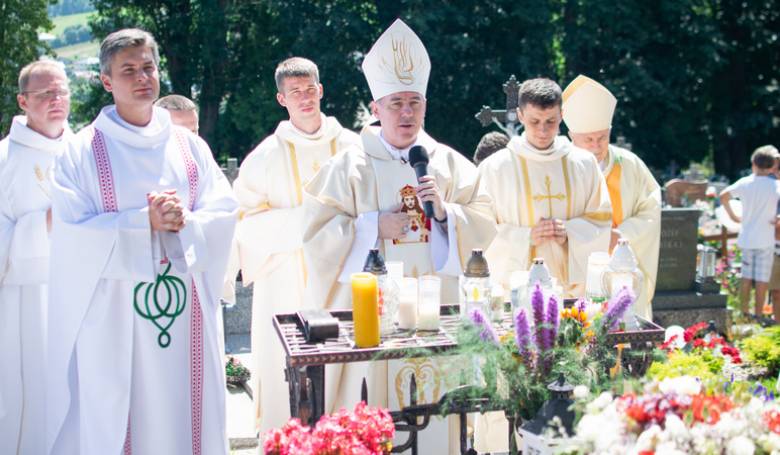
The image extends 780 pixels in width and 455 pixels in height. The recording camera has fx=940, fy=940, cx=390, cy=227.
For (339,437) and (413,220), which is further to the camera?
(413,220)

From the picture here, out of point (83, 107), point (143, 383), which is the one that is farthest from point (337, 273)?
point (83, 107)

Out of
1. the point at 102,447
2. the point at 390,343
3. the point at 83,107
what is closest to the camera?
the point at 390,343

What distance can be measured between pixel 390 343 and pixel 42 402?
98.4 inches

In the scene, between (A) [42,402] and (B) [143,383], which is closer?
(B) [143,383]

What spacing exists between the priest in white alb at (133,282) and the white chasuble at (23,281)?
2.63 ft

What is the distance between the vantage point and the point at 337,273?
189 inches

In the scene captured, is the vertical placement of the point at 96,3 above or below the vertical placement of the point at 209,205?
above

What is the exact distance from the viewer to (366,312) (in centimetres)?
359

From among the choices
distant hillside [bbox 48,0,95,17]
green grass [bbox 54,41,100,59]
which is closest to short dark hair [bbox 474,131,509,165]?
distant hillside [bbox 48,0,95,17]

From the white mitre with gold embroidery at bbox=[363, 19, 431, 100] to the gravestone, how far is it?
5.57 meters

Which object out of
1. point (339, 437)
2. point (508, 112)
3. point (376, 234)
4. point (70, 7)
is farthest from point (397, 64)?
point (70, 7)

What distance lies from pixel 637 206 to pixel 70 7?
75.2 ft

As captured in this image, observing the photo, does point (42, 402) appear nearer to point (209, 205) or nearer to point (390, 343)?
point (209, 205)

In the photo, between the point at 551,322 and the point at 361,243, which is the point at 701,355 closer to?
the point at 361,243
